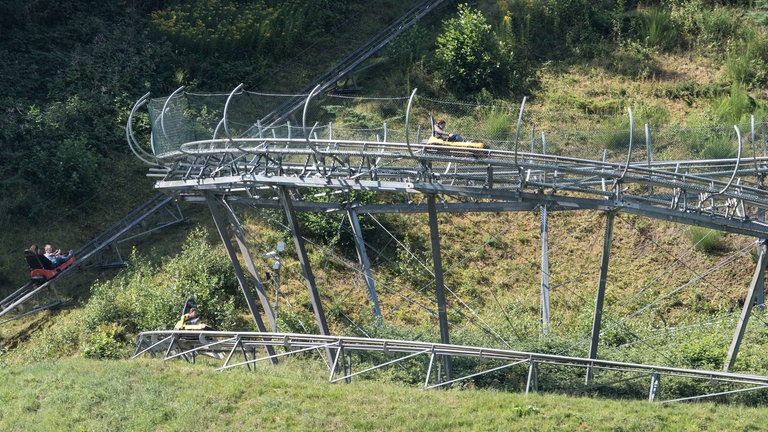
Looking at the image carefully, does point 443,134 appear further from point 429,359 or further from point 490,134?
point 429,359

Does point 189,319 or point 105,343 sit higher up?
point 189,319

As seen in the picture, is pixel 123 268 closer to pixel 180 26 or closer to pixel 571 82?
pixel 180 26

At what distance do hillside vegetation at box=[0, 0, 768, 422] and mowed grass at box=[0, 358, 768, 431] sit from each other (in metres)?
0.31

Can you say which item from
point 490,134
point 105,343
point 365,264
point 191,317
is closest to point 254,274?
point 191,317

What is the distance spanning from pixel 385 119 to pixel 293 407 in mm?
14017

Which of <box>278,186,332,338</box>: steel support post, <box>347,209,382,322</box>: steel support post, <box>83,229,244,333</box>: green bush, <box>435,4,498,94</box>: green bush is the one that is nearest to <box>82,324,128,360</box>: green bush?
<box>83,229,244,333</box>: green bush

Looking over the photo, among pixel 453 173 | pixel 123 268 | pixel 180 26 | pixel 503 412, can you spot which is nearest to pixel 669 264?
pixel 453 173

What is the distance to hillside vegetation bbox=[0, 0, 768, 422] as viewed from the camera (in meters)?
30.2

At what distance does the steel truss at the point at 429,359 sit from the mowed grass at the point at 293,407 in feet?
1.93

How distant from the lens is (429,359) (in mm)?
26453

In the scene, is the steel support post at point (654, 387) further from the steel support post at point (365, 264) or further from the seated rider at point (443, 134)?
the steel support post at point (365, 264)

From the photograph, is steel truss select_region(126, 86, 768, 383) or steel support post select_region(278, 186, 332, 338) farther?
steel support post select_region(278, 186, 332, 338)

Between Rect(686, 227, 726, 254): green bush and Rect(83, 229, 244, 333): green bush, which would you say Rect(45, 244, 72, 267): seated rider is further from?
Rect(686, 227, 726, 254): green bush

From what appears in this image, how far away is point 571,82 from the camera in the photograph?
130 ft
